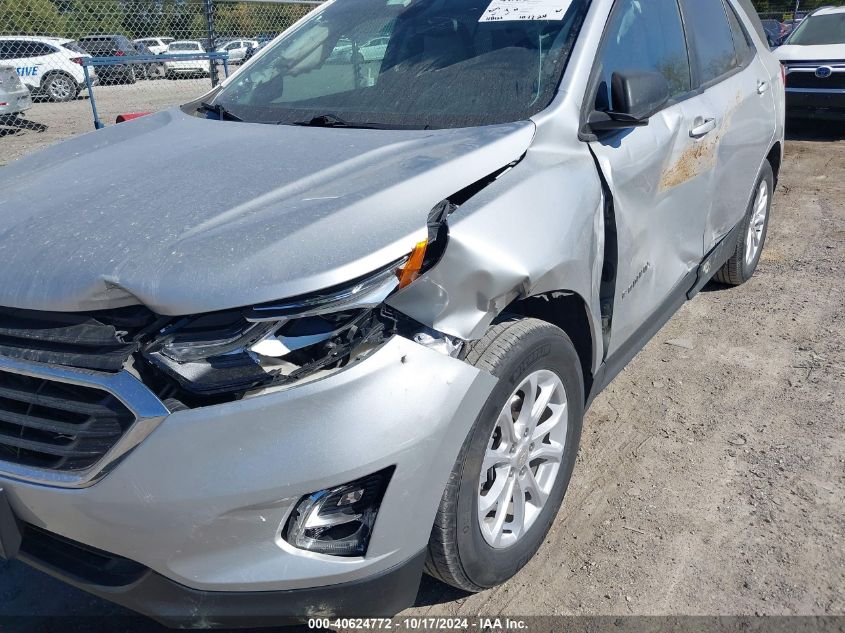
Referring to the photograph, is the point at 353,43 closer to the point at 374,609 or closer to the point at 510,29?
the point at 510,29

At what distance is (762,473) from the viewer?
2.90m

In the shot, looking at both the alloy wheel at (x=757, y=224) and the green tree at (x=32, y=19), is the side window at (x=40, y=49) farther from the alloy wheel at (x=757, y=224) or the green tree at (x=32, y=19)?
the alloy wheel at (x=757, y=224)

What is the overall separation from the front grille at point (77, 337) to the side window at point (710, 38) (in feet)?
9.40

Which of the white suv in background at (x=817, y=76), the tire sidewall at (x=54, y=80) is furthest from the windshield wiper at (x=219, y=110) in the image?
the tire sidewall at (x=54, y=80)

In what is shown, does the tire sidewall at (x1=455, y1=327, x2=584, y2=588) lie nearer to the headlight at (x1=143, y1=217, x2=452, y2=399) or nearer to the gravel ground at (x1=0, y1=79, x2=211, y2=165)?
the headlight at (x1=143, y1=217, x2=452, y2=399)

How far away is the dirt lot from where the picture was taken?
234 cm

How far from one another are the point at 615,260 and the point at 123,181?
1631 mm

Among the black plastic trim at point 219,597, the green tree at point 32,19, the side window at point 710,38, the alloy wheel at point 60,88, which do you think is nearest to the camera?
the black plastic trim at point 219,597

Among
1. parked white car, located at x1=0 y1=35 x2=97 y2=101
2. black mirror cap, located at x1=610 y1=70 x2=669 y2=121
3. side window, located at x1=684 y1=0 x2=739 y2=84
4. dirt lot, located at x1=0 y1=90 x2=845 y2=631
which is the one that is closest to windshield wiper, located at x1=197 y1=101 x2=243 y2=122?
black mirror cap, located at x1=610 y1=70 x2=669 y2=121

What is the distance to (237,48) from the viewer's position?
32.4ft

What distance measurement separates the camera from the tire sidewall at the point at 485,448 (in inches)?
77.6

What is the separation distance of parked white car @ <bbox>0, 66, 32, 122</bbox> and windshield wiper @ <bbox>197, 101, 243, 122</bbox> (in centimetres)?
966

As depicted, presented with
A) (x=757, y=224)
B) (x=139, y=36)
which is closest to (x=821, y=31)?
(x=757, y=224)

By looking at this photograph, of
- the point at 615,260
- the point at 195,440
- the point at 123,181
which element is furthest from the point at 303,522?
the point at 615,260
